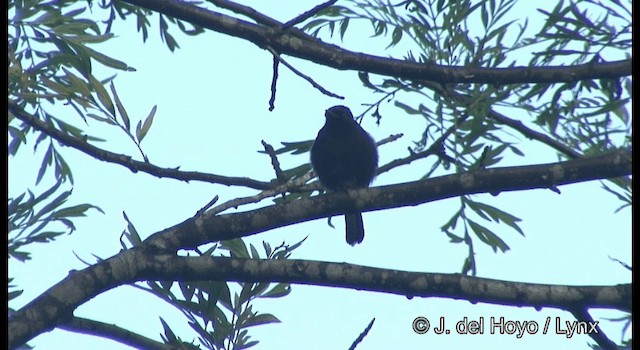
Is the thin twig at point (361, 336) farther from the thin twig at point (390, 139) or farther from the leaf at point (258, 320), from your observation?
the thin twig at point (390, 139)

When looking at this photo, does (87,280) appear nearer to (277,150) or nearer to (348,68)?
(348,68)

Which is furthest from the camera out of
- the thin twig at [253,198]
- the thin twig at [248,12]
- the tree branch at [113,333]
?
the thin twig at [248,12]

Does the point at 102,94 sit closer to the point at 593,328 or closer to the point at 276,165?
the point at 276,165

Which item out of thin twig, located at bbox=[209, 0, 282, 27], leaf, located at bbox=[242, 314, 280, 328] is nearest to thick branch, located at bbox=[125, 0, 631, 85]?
thin twig, located at bbox=[209, 0, 282, 27]

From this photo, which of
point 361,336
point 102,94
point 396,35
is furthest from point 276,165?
point 396,35

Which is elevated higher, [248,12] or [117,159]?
[248,12]

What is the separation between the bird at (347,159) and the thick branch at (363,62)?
2.44 metres

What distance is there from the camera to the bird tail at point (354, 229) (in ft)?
20.6

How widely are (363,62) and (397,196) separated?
1.89 feet

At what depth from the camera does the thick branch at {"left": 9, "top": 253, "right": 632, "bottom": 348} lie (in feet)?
9.30

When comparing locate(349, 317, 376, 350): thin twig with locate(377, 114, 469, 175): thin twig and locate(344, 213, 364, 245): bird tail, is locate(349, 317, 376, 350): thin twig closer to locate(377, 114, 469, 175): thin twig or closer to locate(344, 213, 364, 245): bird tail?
locate(377, 114, 469, 175): thin twig

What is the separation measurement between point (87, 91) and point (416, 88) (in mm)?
1692

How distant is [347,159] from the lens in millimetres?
6262

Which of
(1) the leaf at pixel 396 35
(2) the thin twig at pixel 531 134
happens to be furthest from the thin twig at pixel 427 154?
(1) the leaf at pixel 396 35
